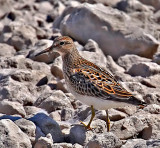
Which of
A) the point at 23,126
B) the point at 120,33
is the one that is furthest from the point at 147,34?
the point at 23,126

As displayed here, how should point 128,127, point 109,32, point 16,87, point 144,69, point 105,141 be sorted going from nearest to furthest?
point 105,141, point 128,127, point 16,87, point 144,69, point 109,32

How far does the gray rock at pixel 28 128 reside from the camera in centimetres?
906

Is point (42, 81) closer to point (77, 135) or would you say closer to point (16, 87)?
point (16, 87)

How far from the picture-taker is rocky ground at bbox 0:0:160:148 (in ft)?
29.9

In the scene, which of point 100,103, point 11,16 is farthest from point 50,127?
point 11,16

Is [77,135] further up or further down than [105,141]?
further down

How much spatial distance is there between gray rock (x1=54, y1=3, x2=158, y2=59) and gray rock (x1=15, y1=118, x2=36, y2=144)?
561 cm

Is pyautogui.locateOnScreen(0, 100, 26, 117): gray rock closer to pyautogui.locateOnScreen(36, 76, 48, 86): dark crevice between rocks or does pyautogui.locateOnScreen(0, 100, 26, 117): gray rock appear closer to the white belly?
the white belly

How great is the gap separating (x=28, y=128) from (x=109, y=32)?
6104 mm

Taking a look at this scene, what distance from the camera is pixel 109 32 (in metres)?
14.5

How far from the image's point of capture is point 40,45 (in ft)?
46.0

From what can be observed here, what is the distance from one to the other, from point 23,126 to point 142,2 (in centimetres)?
1079

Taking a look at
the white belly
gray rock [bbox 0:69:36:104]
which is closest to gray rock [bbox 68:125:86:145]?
the white belly

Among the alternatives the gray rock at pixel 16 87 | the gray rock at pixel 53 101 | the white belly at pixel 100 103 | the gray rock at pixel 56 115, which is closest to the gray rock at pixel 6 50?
the gray rock at pixel 16 87
